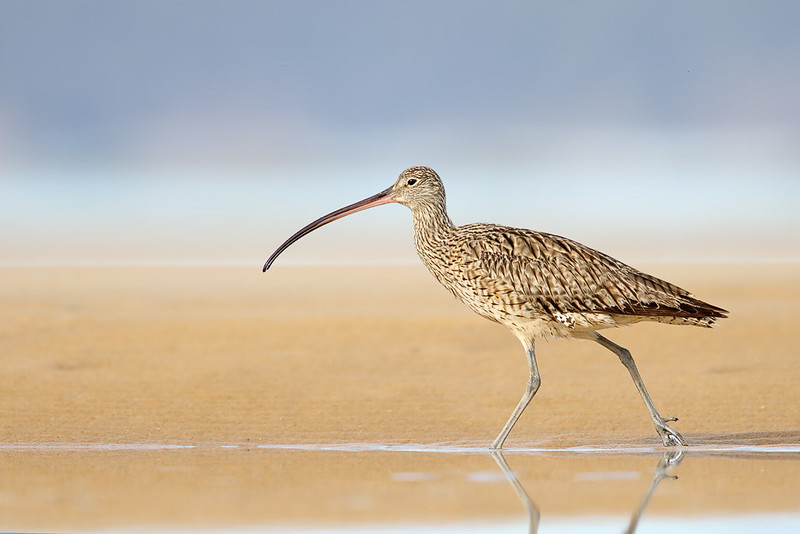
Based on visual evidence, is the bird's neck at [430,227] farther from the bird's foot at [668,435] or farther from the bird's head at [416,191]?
the bird's foot at [668,435]

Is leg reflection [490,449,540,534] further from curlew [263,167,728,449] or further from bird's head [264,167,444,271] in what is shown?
bird's head [264,167,444,271]

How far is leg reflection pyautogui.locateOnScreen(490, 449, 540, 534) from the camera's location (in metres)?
6.77

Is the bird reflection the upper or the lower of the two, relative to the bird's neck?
lower

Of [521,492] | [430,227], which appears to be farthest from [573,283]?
[521,492]

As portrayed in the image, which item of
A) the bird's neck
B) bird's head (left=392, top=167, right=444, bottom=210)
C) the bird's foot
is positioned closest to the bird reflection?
the bird's foot

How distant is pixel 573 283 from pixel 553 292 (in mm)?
156

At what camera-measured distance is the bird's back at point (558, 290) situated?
A: 9961mm

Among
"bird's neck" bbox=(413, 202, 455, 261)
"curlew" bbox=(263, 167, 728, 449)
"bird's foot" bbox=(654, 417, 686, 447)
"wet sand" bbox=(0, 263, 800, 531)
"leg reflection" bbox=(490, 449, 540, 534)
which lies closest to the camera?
"leg reflection" bbox=(490, 449, 540, 534)

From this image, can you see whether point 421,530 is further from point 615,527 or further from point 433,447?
point 433,447

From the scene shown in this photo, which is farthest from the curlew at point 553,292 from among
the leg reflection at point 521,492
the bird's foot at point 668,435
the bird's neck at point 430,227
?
the leg reflection at point 521,492

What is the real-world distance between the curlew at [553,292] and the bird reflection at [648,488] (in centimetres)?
42

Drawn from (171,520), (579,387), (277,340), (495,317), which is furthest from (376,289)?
(171,520)

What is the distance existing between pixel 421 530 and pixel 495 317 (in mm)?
3767

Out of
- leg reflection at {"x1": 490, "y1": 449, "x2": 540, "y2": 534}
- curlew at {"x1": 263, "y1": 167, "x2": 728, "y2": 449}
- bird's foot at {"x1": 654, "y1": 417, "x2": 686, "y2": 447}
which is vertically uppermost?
curlew at {"x1": 263, "y1": 167, "x2": 728, "y2": 449}
